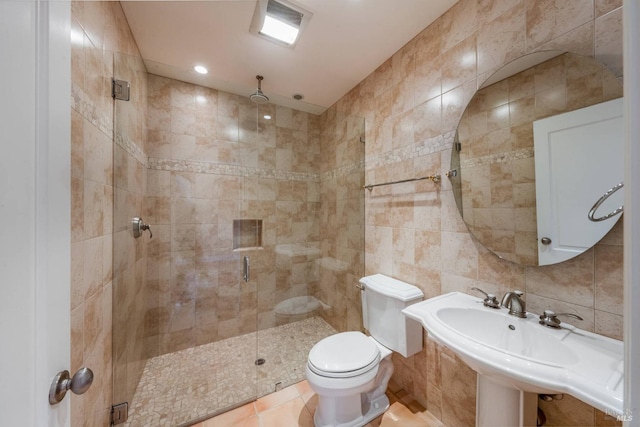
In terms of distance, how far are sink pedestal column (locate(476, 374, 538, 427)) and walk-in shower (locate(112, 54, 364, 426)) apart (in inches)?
44.4

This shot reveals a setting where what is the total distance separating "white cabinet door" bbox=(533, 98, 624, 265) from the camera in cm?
82

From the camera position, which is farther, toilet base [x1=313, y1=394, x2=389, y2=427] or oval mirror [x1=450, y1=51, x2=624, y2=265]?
toilet base [x1=313, y1=394, x2=389, y2=427]

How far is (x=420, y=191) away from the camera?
1.48 meters

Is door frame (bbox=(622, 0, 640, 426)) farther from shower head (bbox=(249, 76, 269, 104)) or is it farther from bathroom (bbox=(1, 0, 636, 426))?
shower head (bbox=(249, 76, 269, 104))

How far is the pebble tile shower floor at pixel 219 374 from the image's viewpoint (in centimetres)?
145

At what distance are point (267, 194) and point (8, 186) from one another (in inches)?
71.0

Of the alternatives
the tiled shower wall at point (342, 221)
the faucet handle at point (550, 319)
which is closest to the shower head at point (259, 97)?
the tiled shower wall at point (342, 221)

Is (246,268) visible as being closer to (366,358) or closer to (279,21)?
(366,358)

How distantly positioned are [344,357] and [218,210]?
→ 1642mm

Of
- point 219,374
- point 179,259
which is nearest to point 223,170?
point 179,259

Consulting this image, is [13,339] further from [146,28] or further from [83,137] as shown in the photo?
[146,28]

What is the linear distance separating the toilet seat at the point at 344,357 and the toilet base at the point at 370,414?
36 centimetres

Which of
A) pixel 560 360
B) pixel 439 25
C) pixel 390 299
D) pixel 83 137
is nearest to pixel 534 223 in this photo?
pixel 560 360

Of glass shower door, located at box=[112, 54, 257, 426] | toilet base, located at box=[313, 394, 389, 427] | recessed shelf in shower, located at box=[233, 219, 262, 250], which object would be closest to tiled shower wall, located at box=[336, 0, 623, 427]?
toilet base, located at box=[313, 394, 389, 427]
